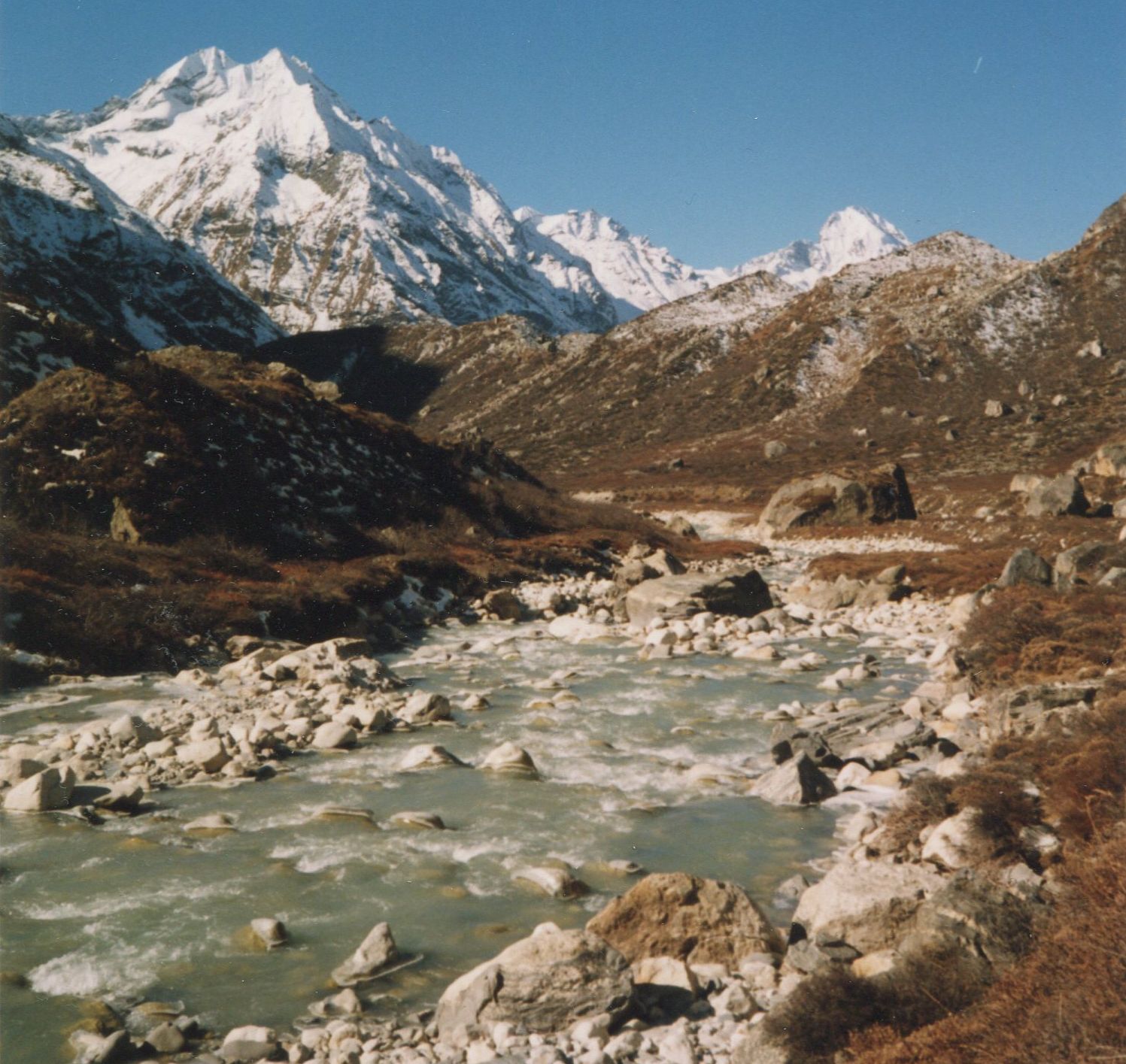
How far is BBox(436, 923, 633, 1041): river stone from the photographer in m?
5.58

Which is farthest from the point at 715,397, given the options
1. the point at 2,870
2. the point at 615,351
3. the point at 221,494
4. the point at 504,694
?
the point at 2,870

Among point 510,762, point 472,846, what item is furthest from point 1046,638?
point 472,846

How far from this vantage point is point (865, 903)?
6.32m

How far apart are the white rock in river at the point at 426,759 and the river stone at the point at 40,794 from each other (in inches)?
159

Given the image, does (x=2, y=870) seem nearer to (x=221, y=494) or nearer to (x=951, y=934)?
(x=951, y=934)

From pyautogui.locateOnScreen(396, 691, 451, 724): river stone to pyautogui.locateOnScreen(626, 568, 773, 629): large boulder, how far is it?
34.3ft

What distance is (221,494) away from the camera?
29.2 meters

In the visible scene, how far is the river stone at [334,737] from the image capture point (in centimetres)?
1280

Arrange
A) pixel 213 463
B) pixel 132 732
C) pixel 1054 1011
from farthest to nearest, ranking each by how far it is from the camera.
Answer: pixel 213 463, pixel 132 732, pixel 1054 1011

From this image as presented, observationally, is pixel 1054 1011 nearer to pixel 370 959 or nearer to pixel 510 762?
pixel 370 959

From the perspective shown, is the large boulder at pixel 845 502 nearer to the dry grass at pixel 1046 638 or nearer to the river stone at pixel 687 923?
the dry grass at pixel 1046 638

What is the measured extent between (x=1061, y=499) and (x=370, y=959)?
45078 mm

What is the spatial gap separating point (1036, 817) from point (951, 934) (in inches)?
115

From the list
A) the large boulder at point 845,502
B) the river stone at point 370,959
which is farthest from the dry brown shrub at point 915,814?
the large boulder at point 845,502
